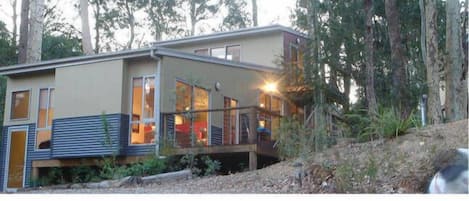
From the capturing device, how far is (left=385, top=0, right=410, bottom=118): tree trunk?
1108 centimetres

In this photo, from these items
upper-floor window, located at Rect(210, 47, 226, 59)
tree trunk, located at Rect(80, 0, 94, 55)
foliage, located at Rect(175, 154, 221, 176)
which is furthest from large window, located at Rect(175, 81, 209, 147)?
tree trunk, located at Rect(80, 0, 94, 55)

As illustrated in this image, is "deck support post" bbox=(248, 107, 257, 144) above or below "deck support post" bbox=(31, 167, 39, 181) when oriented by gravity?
above

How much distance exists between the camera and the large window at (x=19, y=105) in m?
12.9

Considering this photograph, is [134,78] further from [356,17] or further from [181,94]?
[356,17]

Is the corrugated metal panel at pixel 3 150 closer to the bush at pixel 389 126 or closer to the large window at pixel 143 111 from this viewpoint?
the large window at pixel 143 111

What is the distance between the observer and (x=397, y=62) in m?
11.0

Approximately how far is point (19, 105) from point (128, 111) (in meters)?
3.13

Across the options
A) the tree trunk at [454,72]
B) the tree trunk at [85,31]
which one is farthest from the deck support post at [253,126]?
the tree trunk at [85,31]

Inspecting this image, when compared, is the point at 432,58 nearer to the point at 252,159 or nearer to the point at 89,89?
the point at 252,159

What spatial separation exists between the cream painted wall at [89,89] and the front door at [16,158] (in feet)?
4.71

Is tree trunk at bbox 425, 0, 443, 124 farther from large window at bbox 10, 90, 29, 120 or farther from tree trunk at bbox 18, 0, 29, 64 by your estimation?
tree trunk at bbox 18, 0, 29, 64

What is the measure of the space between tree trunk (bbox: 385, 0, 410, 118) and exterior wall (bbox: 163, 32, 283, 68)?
4.07 m

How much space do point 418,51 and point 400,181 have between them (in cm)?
972

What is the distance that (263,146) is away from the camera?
10312 millimetres
